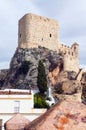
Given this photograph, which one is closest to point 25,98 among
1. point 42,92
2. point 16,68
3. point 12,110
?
point 12,110

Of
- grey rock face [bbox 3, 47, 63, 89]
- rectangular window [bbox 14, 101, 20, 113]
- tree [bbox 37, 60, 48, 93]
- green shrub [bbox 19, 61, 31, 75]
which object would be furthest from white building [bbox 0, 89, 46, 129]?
green shrub [bbox 19, 61, 31, 75]

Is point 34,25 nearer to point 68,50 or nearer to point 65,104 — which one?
point 68,50

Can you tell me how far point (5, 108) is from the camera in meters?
34.3

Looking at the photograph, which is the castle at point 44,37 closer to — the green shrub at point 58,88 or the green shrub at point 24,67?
the green shrub at point 24,67

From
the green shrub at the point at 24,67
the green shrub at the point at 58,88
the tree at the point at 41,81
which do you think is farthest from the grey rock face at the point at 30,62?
the tree at the point at 41,81

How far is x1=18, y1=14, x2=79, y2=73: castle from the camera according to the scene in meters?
84.4

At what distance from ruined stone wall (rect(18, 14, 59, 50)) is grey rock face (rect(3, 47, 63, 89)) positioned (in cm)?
160

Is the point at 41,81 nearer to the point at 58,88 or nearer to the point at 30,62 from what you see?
the point at 58,88

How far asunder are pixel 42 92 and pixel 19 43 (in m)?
22.4

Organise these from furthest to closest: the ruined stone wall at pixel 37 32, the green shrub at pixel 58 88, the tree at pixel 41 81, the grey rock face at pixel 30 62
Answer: the ruined stone wall at pixel 37 32
the grey rock face at pixel 30 62
the green shrub at pixel 58 88
the tree at pixel 41 81

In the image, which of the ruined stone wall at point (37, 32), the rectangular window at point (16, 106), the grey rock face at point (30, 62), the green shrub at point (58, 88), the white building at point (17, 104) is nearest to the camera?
the white building at point (17, 104)

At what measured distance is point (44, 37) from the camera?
280 ft

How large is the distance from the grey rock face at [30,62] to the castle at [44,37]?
1.43 meters

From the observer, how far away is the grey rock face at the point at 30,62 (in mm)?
80688
